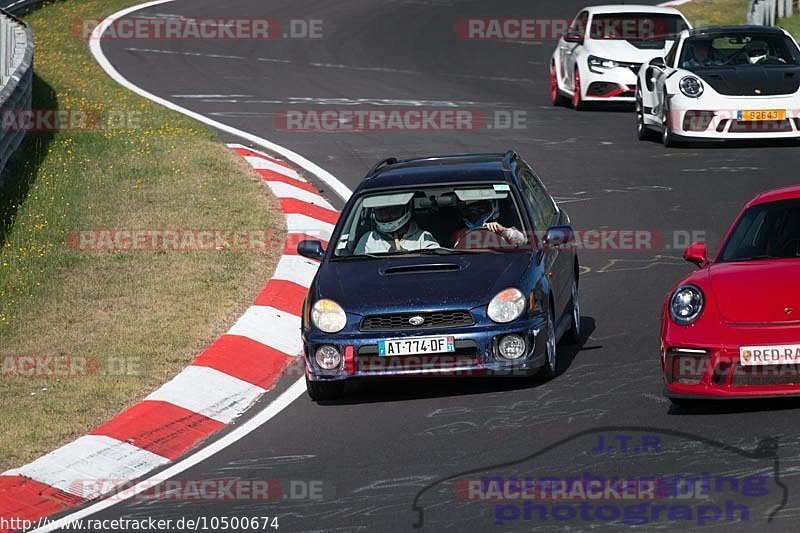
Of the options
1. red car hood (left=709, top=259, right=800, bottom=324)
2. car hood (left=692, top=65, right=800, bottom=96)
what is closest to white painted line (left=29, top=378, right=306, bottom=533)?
red car hood (left=709, top=259, right=800, bottom=324)

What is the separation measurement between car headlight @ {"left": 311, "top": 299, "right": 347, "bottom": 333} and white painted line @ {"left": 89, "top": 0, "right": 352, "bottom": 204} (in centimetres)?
666

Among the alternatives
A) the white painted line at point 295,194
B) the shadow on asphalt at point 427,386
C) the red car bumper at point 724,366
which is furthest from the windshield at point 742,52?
the red car bumper at point 724,366

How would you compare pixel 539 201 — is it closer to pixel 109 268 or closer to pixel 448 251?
pixel 448 251

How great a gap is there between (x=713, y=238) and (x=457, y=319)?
16.5ft

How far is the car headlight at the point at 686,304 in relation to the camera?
8820 mm

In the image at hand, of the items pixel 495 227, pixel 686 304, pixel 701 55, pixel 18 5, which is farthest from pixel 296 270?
pixel 18 5

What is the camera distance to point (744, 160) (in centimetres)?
1806

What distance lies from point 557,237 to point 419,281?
3.35 feet

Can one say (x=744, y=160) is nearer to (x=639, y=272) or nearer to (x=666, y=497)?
(x=639, y=272)

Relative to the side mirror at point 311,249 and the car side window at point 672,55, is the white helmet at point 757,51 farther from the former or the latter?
the side mirror at point 311,249

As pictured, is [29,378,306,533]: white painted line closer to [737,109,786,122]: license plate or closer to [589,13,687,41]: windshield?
[737,109,786,122]: license plate

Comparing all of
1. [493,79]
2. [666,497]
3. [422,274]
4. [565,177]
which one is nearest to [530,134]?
[565,177]

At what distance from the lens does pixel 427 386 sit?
1019 centimetres

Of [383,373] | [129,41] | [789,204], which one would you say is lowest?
[129,41]
